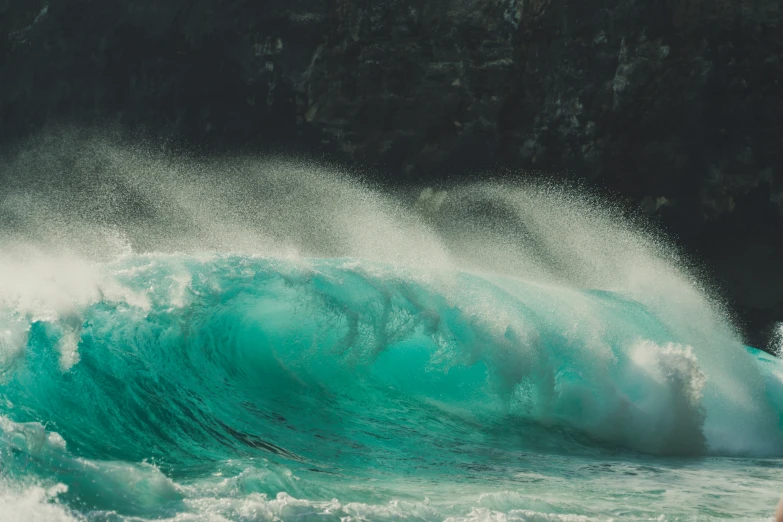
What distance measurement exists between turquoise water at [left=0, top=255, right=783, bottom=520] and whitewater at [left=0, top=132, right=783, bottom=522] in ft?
0.08

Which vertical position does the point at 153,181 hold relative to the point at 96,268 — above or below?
above

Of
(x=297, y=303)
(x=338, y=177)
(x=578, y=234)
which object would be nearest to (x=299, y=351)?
(x=297, y=303)

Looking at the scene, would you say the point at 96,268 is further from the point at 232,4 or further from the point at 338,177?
the point at 232,4

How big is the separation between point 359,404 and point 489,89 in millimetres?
17968

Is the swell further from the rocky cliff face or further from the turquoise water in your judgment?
the rocky cliff face

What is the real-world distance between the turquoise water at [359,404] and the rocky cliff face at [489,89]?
1334 centimetres

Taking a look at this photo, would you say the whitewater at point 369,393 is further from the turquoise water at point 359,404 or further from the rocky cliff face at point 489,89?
the rocky cliff face at point 489,89

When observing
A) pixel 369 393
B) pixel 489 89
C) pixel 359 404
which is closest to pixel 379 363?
pixel 369 393

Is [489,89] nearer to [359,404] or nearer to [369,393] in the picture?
[369,393]

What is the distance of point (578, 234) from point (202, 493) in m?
15.5

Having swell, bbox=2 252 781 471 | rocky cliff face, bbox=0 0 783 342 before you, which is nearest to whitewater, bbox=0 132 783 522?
swell, bbox=2 252 781 471

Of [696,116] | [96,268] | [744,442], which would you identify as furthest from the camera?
[696,116]

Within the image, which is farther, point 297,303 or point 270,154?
point 270,154

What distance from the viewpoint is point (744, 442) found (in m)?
9.81
